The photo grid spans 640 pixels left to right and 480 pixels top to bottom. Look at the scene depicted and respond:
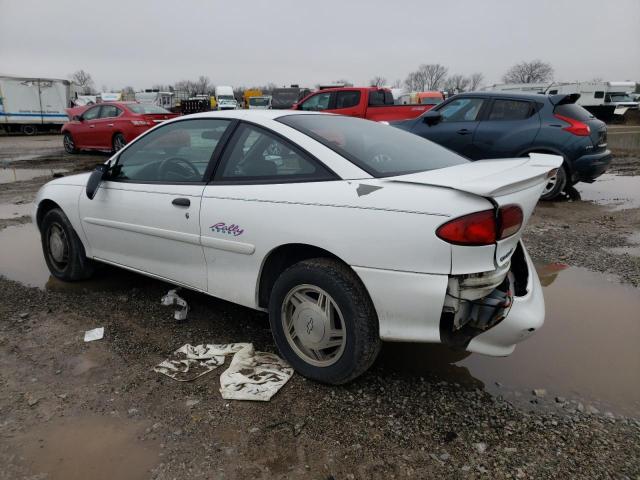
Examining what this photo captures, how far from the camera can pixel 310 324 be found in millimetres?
2654

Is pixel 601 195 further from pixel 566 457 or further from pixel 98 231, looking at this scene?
pixel 98 231

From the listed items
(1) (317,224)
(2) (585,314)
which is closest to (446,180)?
(1) (317,224)

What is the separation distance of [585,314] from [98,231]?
3804 millimetres

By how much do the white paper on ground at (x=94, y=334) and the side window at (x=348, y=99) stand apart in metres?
9.43

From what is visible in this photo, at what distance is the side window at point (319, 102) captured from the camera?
11924 mm

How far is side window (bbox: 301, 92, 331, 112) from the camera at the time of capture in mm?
11924

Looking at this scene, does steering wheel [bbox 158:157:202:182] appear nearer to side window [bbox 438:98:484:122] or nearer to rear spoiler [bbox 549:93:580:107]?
side window [bbox 438:98:484:122]

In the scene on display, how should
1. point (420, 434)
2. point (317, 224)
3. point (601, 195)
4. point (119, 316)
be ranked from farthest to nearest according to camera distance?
1. point (601, 195)
2. point (119, 316)
3. point (317, 224)
4. point (420, 434)

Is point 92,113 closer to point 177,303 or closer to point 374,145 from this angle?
point 177,303

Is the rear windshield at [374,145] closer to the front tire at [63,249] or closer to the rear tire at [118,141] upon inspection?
the front tire at [63,249]

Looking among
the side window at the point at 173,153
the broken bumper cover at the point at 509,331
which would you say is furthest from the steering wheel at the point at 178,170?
the broken bumper cover at the point at 509,331

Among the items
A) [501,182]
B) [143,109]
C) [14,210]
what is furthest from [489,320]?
[143,109]

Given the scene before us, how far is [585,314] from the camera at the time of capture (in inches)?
143

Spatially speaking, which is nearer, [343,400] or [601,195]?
[343,400]
